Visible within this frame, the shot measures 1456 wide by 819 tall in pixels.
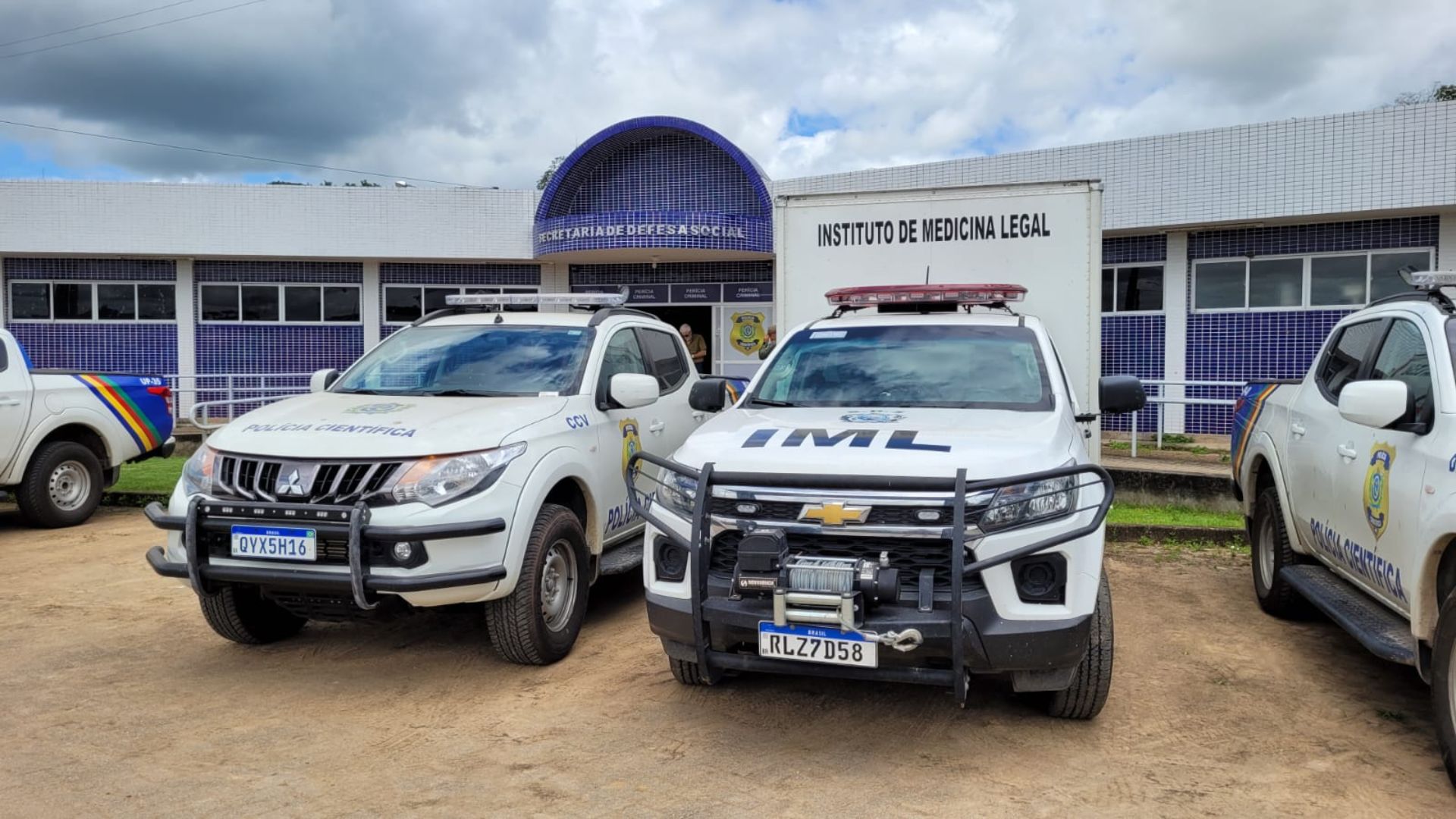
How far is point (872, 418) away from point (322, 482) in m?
2.42

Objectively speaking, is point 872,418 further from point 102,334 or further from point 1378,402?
point 102,334

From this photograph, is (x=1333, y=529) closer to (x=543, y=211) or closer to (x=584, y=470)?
(x=584, y=470)

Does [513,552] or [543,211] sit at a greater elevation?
[543,211]

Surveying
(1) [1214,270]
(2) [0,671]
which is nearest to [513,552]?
(2) [0,671]

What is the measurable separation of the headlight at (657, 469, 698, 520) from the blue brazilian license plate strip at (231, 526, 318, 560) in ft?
5.06

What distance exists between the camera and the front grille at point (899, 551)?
3824mm

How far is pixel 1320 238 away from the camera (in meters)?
14.5

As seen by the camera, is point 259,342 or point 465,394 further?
point 259,342

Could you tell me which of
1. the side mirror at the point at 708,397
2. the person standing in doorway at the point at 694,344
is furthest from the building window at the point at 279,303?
the side mirror at the point at 708,397

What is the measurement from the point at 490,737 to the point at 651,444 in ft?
8.80

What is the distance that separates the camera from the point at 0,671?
16.9 ft

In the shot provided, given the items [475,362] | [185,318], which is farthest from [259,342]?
[475,362]

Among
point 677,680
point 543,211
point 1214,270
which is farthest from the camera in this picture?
point 543,211

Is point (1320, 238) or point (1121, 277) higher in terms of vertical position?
point (1320, 238)
